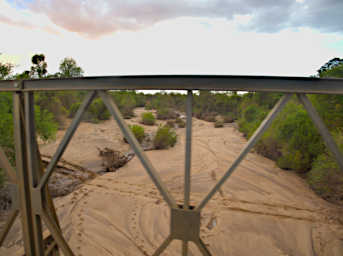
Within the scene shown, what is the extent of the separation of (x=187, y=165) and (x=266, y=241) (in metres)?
4.43

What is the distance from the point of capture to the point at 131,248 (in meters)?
4.38

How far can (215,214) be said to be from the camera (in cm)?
584

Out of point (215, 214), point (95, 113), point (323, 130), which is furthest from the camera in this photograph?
point (95, 113)

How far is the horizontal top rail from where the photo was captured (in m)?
1.56

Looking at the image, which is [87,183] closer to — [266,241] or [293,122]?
[266,241]

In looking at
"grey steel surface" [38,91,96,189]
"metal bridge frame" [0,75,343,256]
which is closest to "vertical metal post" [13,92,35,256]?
"metal bridge frame" [0,75,343,256]

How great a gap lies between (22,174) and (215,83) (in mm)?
2549

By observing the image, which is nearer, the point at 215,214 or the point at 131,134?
the point at 131,134

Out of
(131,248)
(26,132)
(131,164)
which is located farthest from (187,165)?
(131,164)

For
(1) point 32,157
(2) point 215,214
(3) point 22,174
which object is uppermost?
(1) point 32,157

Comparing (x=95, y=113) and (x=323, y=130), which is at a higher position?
(x=95, y=113)

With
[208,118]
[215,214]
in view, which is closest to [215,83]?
[215,214]

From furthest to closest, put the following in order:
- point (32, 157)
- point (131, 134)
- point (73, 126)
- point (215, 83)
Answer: point (32, 157) < point (73, 126) < point (131, 134) < point (215, 83)

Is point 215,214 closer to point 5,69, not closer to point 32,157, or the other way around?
→ point 32,157
